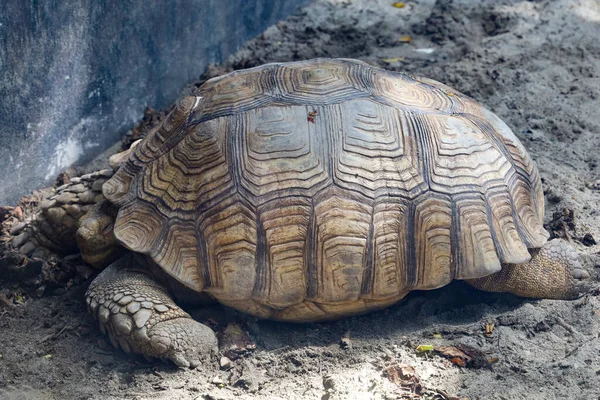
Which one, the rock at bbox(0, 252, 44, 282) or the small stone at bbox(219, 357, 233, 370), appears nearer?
the small stone at bbox(219, 357, 233, 370)

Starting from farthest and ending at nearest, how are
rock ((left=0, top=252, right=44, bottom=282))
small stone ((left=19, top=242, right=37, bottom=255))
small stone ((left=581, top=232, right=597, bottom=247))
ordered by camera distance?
1. small stone ((left=581, top=232, right=597, bottom=247))
2. small stone ((left=19, top=242, right=37, bottom=255))
3. rock ((left=0, top=252, right=44, bottom=282))

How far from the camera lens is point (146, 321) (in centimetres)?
339

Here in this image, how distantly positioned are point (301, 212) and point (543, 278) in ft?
4.79

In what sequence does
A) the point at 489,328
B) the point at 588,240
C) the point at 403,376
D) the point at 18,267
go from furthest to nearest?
1. the point at 588,240
2. the point at 18,267
3. the point at 489,328
4. the point at 403,376

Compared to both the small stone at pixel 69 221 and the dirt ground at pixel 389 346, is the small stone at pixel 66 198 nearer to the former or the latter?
the small stone at pixel 69 221

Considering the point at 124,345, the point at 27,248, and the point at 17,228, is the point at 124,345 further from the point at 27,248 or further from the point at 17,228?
the point at 17,228

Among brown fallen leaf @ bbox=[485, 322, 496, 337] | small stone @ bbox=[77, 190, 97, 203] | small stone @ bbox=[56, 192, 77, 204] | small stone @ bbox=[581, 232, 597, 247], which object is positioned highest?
small stone @ bbox=[77, 190, 97, 203]

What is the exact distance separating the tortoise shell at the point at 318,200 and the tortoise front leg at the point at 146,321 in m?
0.20

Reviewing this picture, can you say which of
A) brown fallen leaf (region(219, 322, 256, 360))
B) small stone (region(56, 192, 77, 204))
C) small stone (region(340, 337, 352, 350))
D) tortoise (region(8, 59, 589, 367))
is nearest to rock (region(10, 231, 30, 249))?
small stone (region(56, 192, 77, 204))

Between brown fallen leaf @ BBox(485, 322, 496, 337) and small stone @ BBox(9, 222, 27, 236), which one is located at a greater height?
small stone @ BBox(9, 222, 27, 236)

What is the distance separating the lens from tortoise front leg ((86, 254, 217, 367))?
336cm

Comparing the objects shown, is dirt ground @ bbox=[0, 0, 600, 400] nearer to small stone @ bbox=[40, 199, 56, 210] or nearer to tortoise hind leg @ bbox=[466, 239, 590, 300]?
tortoise hind leg @ bbox=[466, 239, 590, 300]

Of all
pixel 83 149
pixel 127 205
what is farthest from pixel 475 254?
pixel 83 149

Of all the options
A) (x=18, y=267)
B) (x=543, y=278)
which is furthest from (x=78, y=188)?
(x=543, y=278)
